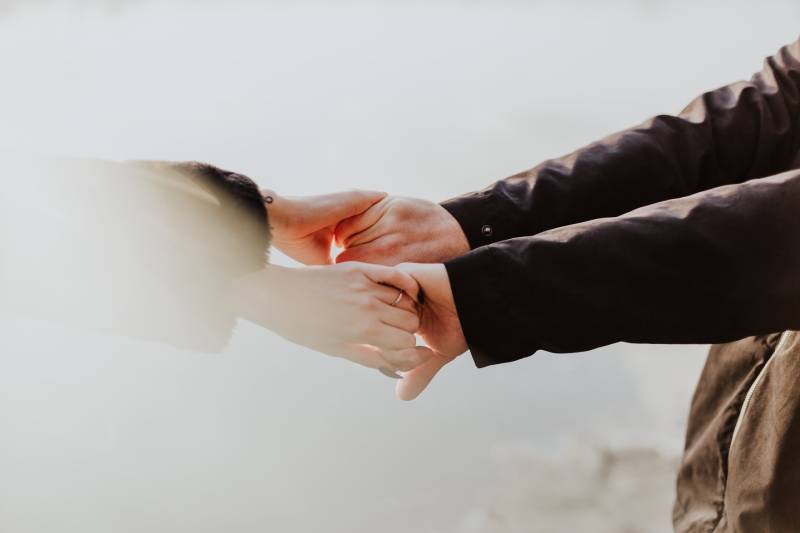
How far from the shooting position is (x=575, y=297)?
2.94ft

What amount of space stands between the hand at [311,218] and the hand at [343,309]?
13 centimetres

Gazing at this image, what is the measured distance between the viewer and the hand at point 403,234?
1.19 metres

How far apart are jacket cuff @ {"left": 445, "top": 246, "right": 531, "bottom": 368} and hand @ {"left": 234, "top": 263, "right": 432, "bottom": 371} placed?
0.09 meters

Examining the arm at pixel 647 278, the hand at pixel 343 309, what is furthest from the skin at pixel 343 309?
the arm at pixel 647 278

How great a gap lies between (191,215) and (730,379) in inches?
28.2

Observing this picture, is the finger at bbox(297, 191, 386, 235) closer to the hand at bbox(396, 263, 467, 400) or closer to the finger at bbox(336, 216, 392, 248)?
the finger at bbox(336, 216, 392, 248)

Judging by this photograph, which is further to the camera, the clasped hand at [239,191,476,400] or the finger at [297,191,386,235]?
the finger at [297,191,386,235]

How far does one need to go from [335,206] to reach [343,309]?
22cm

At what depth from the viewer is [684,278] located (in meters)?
0.87

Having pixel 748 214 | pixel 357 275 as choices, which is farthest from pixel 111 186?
pixel 748 214

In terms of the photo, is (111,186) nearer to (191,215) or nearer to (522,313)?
(191,215)

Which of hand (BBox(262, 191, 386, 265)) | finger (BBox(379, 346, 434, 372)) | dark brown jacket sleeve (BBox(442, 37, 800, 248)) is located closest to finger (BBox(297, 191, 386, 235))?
hand (BBox(262, 191, 386, 265))

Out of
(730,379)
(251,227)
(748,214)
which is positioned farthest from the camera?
(730,379)

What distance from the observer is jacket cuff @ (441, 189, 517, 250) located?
3.86ft
